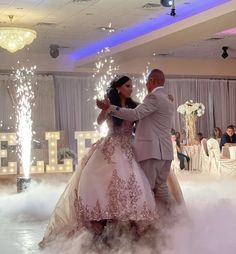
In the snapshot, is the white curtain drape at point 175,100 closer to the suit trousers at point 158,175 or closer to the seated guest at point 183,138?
the seated guest at point 183,138

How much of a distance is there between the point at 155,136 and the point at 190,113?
9.24 meters

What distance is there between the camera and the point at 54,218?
15.9 feet

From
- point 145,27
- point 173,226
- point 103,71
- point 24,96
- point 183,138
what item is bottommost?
point 173,226

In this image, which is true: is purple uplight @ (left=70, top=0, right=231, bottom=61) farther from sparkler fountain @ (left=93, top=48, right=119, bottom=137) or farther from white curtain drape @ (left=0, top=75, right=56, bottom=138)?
white curtain drape @ (left=0, top=75, right=56, bottom=138)

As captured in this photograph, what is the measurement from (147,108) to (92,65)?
956 centimetres

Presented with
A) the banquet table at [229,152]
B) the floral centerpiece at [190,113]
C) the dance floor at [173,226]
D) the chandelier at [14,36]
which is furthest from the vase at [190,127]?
the chandelier at [14,36]

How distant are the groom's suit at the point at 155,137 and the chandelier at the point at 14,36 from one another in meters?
5.10

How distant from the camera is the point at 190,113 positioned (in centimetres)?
1370

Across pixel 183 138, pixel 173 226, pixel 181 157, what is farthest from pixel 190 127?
pixel 173 226

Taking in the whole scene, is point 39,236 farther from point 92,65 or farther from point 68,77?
point 68,77

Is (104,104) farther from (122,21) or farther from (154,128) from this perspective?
(122,21)

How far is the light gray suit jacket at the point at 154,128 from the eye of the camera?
454 centimetres

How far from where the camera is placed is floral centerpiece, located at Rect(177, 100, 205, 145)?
13594mm

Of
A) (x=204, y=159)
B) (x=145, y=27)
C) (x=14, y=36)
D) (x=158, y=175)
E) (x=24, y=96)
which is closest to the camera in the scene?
(x=158, y=175)
